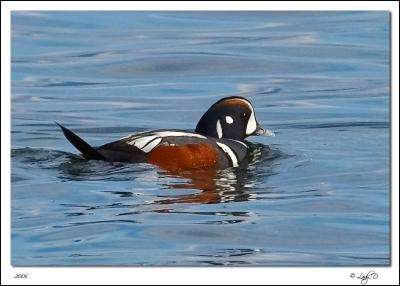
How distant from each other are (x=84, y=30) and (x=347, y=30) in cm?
393

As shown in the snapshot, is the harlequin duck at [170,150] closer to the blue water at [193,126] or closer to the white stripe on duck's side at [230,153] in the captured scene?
the white stripe on duck's side at [230,153]

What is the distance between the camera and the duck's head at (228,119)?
13.5 meters

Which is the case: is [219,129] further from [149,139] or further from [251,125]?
[149,139]

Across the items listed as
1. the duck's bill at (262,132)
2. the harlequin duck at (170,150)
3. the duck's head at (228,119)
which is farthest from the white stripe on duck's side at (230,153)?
the duck's bill at (262,132)

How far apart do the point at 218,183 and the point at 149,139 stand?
0.92 meters

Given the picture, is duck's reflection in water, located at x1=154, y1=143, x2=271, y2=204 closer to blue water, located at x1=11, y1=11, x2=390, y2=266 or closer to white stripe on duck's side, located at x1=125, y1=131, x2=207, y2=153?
blue water, located at x1=11, y1=11, x2=390, y2=266

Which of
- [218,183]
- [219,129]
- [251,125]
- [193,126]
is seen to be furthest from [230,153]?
[193,126]

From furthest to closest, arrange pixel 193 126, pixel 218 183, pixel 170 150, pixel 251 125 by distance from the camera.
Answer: pixel 193 126
pixel 251 125
pixel 170 150
pixel 218 183

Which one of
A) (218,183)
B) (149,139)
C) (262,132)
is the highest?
(149,139)

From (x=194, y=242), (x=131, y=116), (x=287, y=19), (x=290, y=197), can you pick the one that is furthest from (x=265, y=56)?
(x=194, y=242)

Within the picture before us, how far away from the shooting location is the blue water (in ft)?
32.9

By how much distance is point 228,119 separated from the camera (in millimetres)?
13578

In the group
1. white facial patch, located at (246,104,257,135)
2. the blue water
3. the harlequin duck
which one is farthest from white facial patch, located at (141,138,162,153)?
white facial patch, located at (246,104,257,135)

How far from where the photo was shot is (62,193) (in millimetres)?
11539
